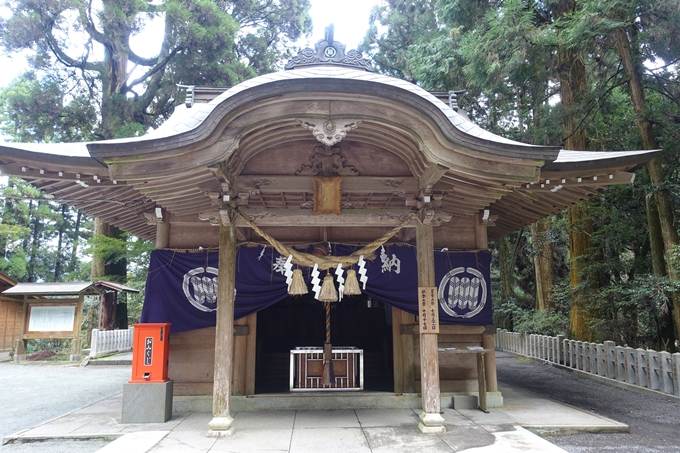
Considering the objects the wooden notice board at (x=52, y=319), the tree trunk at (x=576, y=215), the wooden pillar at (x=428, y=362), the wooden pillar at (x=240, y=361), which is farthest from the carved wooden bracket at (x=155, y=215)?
the wooden notice board at (x=52, y=319)

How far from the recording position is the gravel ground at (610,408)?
515 centimetres

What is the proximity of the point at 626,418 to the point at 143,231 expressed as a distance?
30.0ft

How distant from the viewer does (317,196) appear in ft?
19.5

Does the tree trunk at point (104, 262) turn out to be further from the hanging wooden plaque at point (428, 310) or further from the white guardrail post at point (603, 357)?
the hanging wooden plaque at point (428, 310)

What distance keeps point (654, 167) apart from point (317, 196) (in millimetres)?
7720

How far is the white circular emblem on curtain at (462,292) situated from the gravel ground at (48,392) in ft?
16.5

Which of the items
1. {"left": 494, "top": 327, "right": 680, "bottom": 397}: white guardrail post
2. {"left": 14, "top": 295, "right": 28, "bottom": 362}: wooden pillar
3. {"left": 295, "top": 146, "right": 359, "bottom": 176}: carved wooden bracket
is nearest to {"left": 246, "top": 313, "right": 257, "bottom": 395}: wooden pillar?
{"left": 295, "top": 146, "right": 359, "bottom": 176}: carved wooden bracket

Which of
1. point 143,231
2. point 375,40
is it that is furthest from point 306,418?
point 375,40

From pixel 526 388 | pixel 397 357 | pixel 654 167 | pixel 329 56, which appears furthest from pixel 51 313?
pixel 654 167

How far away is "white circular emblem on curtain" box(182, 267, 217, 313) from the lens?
675cm

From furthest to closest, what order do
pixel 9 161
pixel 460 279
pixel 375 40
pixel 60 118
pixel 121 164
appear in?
pixel 375 40
pixel 60 118
pixel 460 279
pixel 9 161
pixel 121 164

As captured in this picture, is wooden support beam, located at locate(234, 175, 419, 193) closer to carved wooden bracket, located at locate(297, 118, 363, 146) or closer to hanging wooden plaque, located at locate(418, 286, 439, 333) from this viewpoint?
carved wooden bracket, located at locate(297, 118, 363, 146)

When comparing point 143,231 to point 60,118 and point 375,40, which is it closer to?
point 60,118

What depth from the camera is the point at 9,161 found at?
217 inches
